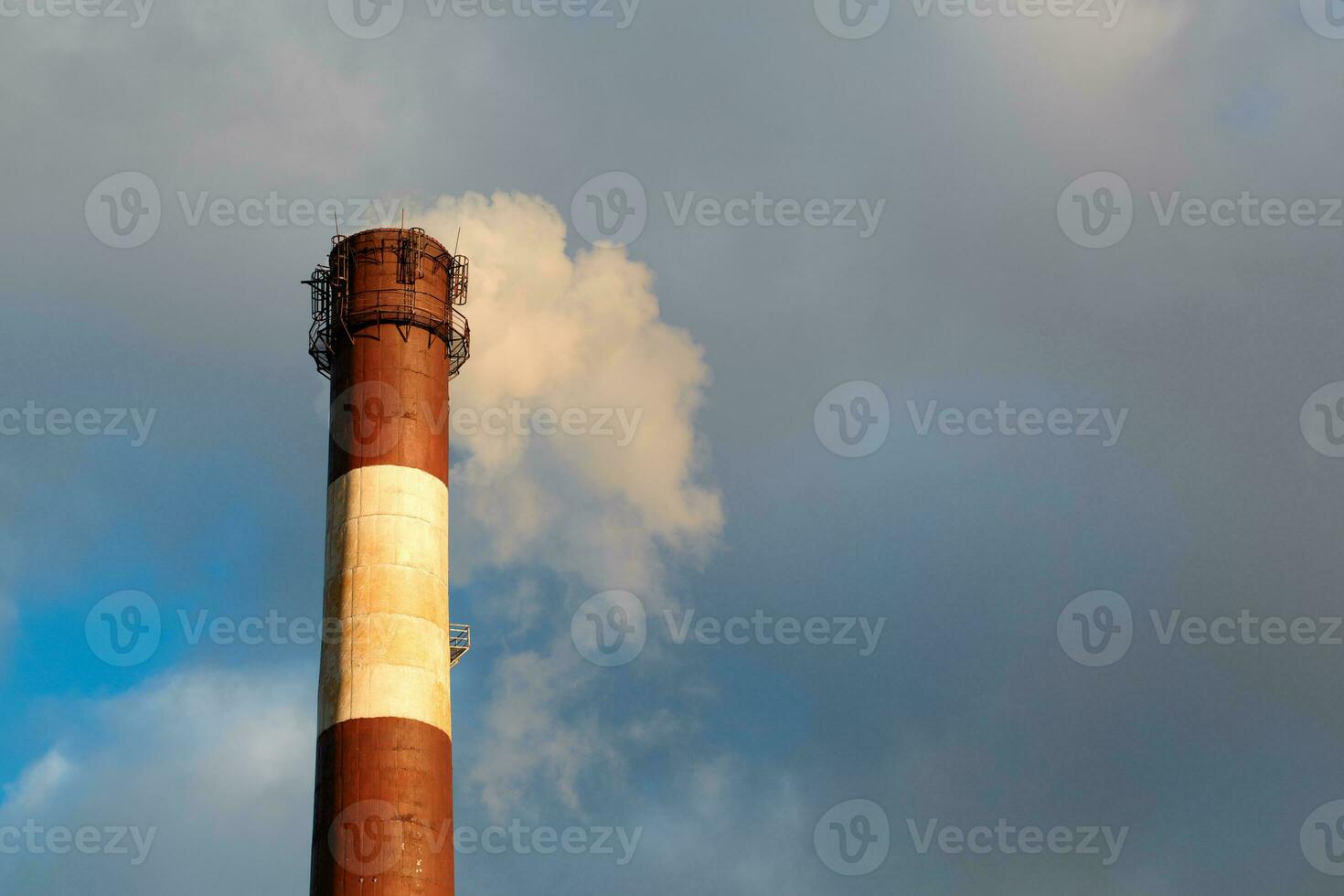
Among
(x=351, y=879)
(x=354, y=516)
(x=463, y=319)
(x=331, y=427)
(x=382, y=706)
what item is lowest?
(x=351, y=879)

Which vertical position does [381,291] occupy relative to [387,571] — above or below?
above

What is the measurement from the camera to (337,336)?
65.2m

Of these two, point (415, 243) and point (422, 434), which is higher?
point (415, 243)

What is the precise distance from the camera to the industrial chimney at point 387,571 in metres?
57.9

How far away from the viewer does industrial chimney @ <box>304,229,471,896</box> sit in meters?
57.9

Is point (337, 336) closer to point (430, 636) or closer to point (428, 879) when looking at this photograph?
point (430, 636)

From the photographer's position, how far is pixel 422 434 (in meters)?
63.3

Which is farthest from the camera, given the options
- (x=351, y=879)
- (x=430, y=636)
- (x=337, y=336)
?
(x=337, y=336)

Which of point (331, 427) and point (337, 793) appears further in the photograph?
point (331, 427)

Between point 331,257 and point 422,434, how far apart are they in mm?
8027

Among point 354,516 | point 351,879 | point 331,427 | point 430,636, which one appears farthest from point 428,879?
point 331,427

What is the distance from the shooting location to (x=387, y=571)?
2397 inches

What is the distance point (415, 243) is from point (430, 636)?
48.5 ft

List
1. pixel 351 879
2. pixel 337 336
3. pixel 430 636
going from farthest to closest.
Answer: pixel 337 336 → pixel 430 636 → pixel 351 879
